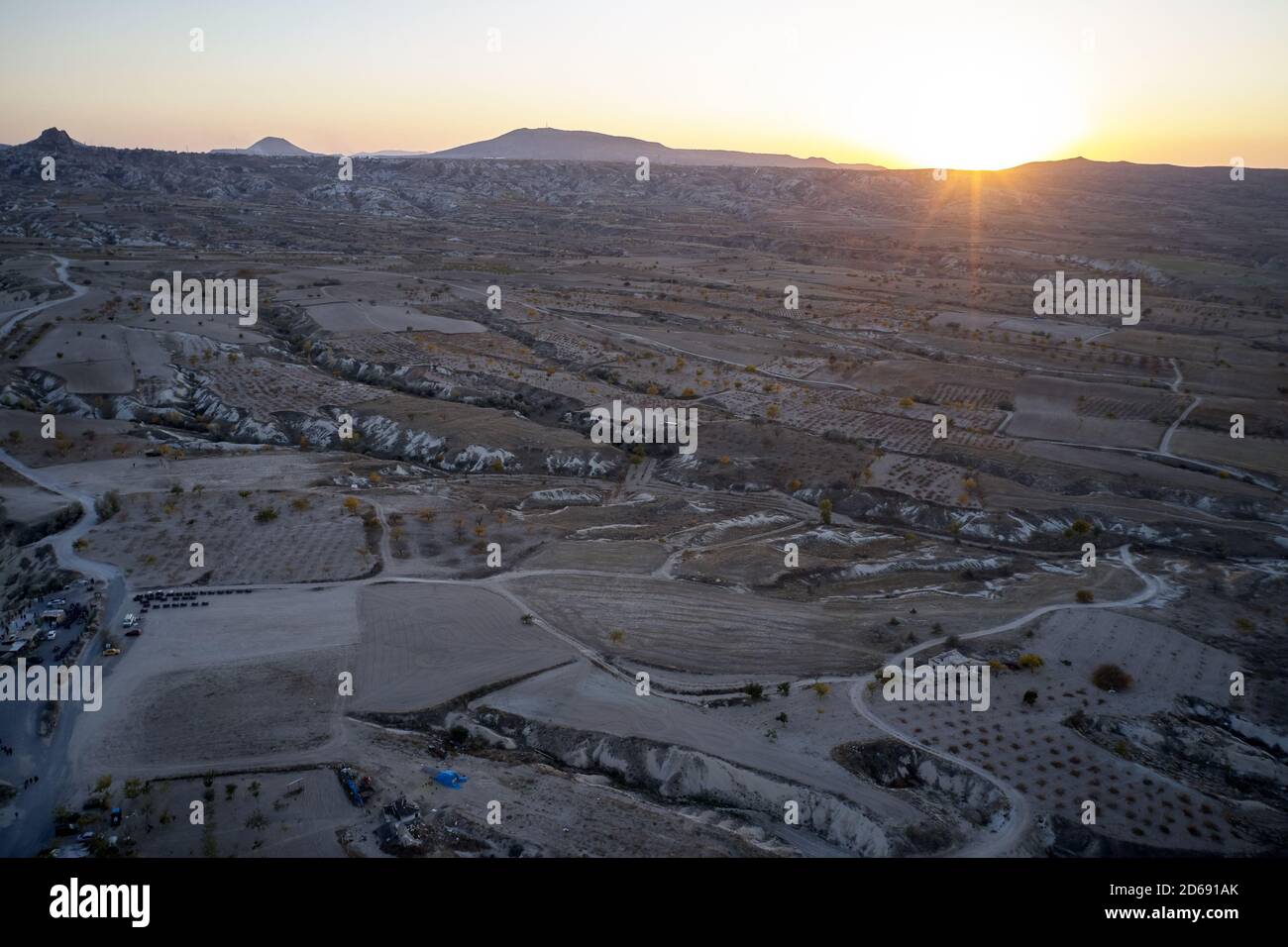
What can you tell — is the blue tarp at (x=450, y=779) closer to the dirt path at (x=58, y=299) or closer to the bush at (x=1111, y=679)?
the bush at (x=1111, y=679)

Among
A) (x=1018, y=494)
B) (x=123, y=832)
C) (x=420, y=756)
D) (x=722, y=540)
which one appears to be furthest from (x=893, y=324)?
(x=123, y=832)

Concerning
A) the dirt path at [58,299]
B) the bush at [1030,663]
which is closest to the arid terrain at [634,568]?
the bush at [1030,663]

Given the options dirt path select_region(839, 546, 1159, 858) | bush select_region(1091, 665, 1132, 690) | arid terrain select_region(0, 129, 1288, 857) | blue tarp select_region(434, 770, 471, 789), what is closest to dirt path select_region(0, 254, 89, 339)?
arid terrain select_region(0, 129, 1288, 857)

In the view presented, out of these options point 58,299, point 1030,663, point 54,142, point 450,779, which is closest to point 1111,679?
point 1030,663

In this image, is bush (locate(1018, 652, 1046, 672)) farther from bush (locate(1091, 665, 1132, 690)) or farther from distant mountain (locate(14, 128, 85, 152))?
distant mountain (locate(14, 128, 85, 152))

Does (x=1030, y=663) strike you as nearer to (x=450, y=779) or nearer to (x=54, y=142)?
(x=450, y=779)

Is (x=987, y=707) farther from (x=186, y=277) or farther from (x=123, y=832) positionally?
(x=186, y=277)

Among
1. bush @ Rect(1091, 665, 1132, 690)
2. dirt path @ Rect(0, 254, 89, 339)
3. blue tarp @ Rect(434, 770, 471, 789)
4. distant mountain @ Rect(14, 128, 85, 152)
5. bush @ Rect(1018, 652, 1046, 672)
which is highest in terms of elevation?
distant mountain @ Rect(14, 128, 85, 152)
